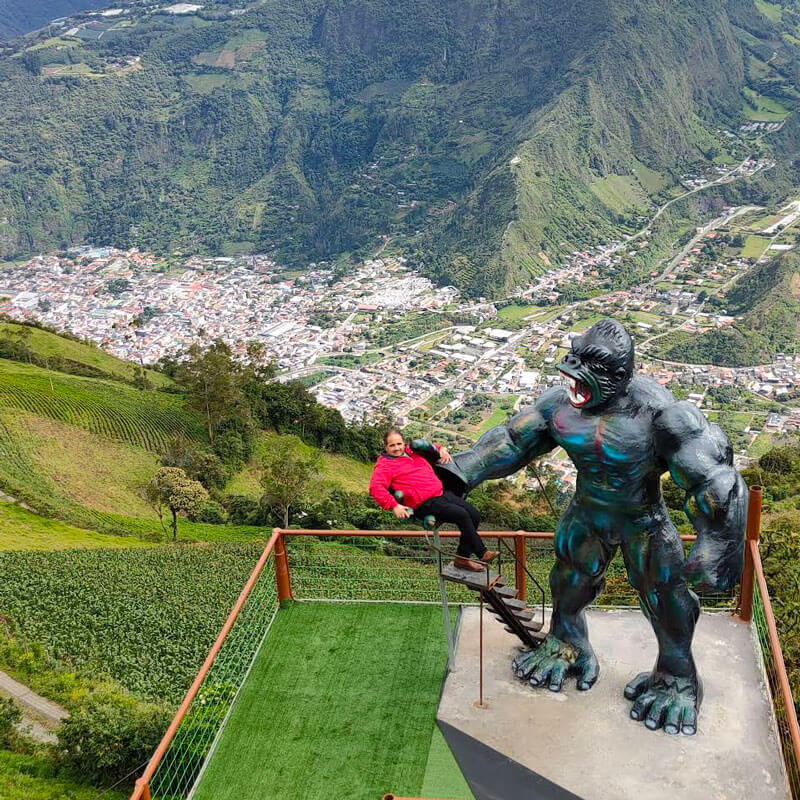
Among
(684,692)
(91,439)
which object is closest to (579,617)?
(684,692)

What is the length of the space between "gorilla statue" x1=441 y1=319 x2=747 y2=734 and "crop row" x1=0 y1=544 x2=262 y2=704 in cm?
612

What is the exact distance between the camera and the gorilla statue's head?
15.4 ft

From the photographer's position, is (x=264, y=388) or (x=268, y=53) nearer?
(x=264, y=388)

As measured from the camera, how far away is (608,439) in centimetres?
477

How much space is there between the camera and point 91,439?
27.7 meters

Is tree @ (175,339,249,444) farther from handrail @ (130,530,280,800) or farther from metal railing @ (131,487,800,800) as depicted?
handrail @ (130,530,280,800)

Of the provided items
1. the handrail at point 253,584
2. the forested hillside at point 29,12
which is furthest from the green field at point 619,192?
the forested hillside at point 29,12

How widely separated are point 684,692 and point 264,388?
2849 centimetres

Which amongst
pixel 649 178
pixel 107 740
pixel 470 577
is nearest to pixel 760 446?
pixel 107 740

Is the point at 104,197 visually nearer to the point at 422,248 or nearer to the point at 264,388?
the point at 422,248

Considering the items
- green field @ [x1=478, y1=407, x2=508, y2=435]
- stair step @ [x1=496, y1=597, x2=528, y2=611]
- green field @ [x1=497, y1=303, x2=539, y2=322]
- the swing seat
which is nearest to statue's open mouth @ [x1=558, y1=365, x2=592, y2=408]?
the swing seat

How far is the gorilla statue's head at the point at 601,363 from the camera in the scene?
4.70 meters

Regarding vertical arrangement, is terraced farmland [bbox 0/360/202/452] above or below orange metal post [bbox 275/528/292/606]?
below

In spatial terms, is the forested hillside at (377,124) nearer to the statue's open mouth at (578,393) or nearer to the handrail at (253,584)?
the handrail at (253,584)
